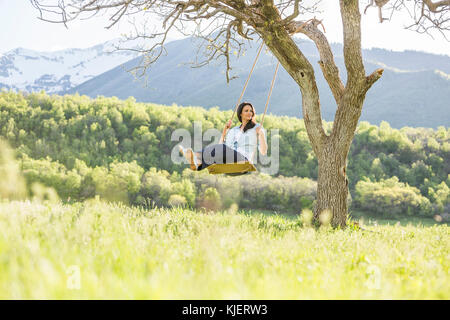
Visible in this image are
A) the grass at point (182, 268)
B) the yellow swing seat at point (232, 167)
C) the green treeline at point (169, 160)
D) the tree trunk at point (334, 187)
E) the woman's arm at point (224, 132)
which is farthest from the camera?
the green treeline at point (169, 160)

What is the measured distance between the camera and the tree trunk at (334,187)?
5.40 m

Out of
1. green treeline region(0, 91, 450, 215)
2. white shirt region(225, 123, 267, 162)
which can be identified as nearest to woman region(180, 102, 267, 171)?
white shirt region(225, 123, 267, 162)

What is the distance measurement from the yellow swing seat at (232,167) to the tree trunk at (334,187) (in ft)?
3.65

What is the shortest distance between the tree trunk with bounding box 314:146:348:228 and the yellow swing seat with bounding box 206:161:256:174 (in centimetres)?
111

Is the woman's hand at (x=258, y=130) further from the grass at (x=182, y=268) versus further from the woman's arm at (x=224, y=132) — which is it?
the grass at (x=182, y=268)

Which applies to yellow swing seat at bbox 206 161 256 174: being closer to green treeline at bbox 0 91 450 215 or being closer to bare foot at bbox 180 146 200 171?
bare foot at bbox 180 146 200 171

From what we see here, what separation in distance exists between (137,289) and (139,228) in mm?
1436

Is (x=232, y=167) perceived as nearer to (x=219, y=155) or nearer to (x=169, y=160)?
(x=219, y=155)

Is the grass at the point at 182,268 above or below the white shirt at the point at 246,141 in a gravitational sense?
below

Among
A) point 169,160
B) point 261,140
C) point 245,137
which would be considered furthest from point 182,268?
point 169,160

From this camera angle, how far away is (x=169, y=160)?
59656mm

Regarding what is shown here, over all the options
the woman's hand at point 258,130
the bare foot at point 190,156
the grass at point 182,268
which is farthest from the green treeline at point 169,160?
the grass at point 182,268

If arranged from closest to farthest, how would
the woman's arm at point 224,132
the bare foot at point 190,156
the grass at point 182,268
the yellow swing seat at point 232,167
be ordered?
1. the grass at point 182,268
2. the bare foot at point 190,156
3. the yellow swing seat at point 232,167
4. the woman's arm at point 224,132

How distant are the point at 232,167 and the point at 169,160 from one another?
5522 cm
